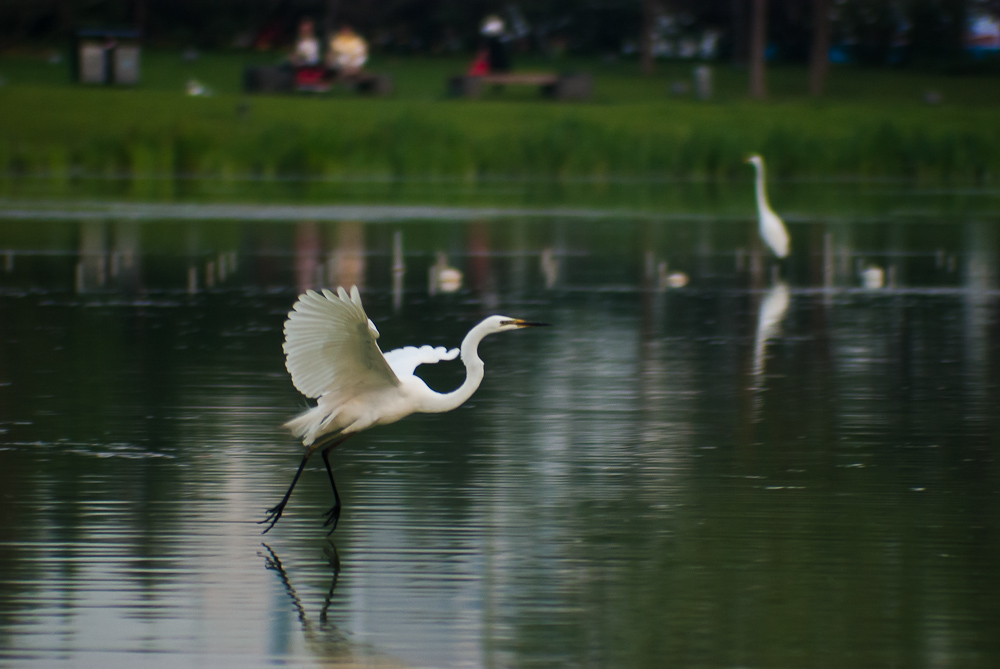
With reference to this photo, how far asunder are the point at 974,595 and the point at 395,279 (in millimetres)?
12835

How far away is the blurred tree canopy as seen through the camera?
58.4m

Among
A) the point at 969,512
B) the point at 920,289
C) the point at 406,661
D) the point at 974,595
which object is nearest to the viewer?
the point at 406,661

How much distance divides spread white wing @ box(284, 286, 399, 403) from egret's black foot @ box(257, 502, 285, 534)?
0.57 metres

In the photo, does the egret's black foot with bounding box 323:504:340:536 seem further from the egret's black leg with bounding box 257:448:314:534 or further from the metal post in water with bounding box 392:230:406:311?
the metal post in water with bounding box 392:230:406:311

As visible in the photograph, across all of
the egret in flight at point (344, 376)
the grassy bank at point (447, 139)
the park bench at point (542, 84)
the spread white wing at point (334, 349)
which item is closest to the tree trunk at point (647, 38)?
the park bench at point (542, 84)

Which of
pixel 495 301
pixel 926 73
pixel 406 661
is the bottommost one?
pixel 406 661

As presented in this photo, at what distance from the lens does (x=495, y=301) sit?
681 inches

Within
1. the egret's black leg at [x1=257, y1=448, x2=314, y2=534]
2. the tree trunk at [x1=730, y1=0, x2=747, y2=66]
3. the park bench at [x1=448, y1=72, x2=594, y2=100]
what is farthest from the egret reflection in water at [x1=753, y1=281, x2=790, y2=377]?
the tree trunk at [x1=730, y1=0, x2=747, y2=66]

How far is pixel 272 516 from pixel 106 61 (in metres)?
37.3

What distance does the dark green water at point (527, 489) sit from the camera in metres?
6.34

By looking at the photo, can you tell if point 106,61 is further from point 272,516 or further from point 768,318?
point 272,516

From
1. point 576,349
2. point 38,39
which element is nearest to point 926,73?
point 38,39

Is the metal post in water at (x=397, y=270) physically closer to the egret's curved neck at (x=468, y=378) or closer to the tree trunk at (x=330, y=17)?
the egret's curved neck at (x=468, y=378)

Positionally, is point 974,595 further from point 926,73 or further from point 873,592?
point 926,73
